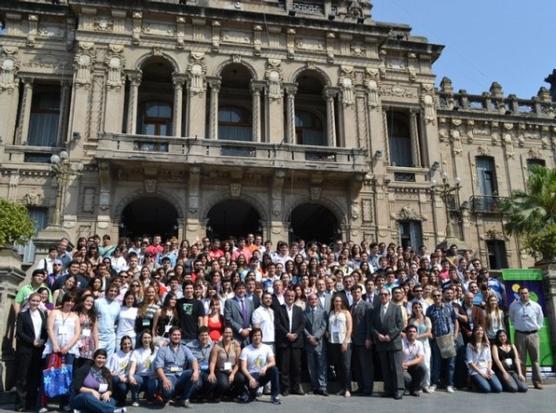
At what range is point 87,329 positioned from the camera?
8.22 m

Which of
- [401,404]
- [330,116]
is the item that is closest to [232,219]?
[330,116]

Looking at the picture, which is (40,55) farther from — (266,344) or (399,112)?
(266,344)

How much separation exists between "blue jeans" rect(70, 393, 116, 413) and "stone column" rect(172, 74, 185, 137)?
49.6ft

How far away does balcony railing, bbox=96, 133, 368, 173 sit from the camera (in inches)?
769

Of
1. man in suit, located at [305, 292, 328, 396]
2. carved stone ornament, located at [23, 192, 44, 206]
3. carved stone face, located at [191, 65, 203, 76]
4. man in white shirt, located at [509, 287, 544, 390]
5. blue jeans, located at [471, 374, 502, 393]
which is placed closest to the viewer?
man in suit, located at [305, 292, 328, 396]

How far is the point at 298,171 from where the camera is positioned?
20781 mm

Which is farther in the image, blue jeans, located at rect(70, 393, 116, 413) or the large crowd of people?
the large crowd of people

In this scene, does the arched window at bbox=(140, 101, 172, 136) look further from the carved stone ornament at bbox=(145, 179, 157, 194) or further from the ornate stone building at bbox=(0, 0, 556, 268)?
the carved stone ornament at bbox=(145, 179, 157, 194)

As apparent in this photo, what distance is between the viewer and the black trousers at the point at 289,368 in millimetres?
8984

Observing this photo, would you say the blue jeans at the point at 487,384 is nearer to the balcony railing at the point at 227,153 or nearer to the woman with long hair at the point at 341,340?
the woman with long hair at the point at 341,340

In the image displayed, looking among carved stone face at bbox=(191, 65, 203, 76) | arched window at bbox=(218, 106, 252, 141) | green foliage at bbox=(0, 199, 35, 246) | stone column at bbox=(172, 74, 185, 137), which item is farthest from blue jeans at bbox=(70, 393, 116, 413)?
arched window at bbox=(218, 106, 252, 141)

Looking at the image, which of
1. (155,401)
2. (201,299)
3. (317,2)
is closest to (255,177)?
(317,2)

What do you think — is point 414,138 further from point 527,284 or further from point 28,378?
point 28,378

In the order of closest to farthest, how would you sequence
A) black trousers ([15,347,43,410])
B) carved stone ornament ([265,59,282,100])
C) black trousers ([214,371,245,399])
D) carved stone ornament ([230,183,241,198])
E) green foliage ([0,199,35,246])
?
1. black trousers ([15,347,43,410])
2. black trousers ([214,371,245,399])
3. green foliage ([0,199,35,246])
4. carved stone ornament ([230,183,241,198])
5. carved stone ornament ([265,59,282,100])
